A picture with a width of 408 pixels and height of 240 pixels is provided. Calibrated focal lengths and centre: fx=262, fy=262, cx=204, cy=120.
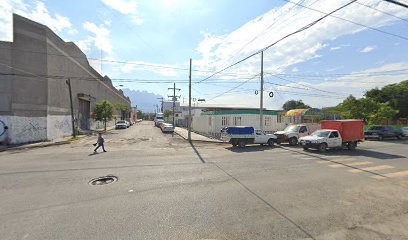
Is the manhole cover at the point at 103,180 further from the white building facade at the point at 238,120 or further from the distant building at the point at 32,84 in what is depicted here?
the white building facade at the point at 238,120

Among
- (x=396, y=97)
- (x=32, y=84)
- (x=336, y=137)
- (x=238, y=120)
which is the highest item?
(x=396, y=97)

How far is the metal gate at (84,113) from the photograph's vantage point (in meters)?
38.8

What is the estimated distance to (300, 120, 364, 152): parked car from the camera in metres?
19.0

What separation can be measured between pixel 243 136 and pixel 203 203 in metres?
15.1

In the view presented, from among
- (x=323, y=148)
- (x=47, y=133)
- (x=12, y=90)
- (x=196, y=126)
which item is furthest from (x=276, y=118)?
(x=12, y=90)

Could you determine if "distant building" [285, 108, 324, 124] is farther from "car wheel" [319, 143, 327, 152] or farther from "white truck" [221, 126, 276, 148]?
"car wheel" [319, 143, 327, 152]

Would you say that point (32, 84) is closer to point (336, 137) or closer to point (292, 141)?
point (292, 141)

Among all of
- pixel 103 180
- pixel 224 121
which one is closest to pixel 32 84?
pixel 103 180

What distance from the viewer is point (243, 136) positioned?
21.9 meters

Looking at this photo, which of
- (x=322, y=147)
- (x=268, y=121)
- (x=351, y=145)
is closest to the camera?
(x=322, y=147)

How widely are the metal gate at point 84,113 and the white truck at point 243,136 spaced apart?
84.8 feet

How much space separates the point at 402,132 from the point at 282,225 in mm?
34572

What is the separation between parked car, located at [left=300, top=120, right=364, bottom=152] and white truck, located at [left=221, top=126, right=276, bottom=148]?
3.55 m

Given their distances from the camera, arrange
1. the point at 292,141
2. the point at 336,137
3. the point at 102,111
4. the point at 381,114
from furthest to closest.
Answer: the point at 102,111, the point at 381,114, the point at 292,141, the point at 336,137
